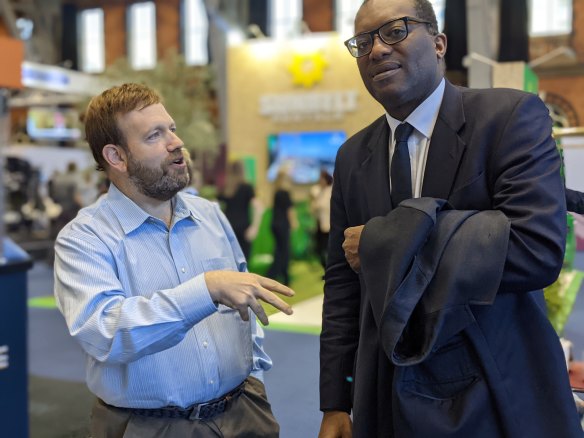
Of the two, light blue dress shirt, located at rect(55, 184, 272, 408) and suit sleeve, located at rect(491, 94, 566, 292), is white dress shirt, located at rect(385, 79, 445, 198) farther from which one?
light blue dress shirt, located at rect(55, 184, 272, 408)

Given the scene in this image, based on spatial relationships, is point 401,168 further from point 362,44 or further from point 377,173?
point 362,44

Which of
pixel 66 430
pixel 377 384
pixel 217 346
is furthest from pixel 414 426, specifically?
pixel 66 430

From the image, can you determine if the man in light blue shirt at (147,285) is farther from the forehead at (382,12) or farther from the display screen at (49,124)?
the display screen at (49,124)

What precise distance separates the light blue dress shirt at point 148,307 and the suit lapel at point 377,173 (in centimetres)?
39

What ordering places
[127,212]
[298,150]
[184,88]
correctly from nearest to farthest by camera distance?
1. [127,212]
2. [298,150]
3. [184,88]

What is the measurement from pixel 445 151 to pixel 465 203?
0.11m

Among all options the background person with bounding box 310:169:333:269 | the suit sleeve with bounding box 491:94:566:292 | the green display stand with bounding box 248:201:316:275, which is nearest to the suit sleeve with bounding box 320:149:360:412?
the suit sleeve with bounding box 491:94:566:292

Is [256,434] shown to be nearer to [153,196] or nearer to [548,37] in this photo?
[153,196]

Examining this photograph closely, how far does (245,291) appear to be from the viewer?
1244 mm

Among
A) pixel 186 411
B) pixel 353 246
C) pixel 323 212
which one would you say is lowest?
pixel 323 212

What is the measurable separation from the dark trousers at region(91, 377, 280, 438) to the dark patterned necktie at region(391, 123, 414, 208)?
2.32 feet

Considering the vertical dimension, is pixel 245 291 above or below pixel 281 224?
above

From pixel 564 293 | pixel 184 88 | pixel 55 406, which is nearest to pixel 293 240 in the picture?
pixel 564 293

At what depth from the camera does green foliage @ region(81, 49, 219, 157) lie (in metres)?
15.3
